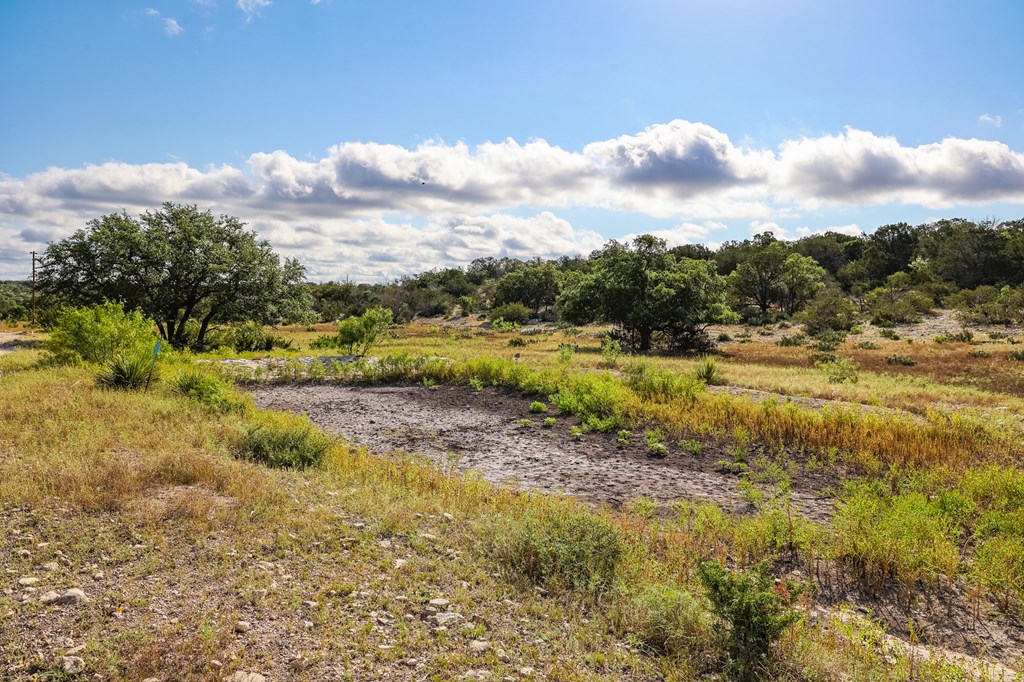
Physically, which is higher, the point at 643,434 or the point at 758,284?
the point at 758,284

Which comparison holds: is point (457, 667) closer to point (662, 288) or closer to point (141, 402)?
point (141, 402)

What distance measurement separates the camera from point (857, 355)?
96.2 feet

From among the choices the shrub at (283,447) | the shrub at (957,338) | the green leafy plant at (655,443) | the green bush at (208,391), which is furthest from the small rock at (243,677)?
the shrub at (957,338)

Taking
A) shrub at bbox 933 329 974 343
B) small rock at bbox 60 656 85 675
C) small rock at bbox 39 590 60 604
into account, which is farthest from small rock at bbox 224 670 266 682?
shrub at bbox 933 329 974 343

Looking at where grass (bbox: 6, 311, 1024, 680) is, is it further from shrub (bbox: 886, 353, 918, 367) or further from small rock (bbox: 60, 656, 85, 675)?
shrub (bbox: 886, 353, 918, 367)

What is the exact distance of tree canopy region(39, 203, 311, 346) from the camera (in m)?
28.9

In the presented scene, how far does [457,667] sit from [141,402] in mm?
10502

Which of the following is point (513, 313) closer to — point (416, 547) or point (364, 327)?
point (364, 327)

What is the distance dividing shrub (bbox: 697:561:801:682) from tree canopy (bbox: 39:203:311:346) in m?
30.7

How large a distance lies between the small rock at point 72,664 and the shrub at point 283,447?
15.9 feet

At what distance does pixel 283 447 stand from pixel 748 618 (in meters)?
7.50

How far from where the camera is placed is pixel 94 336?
16750mm

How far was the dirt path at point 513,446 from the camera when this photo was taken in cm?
954

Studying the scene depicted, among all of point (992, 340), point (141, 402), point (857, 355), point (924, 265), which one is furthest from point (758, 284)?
point (141, 402)
